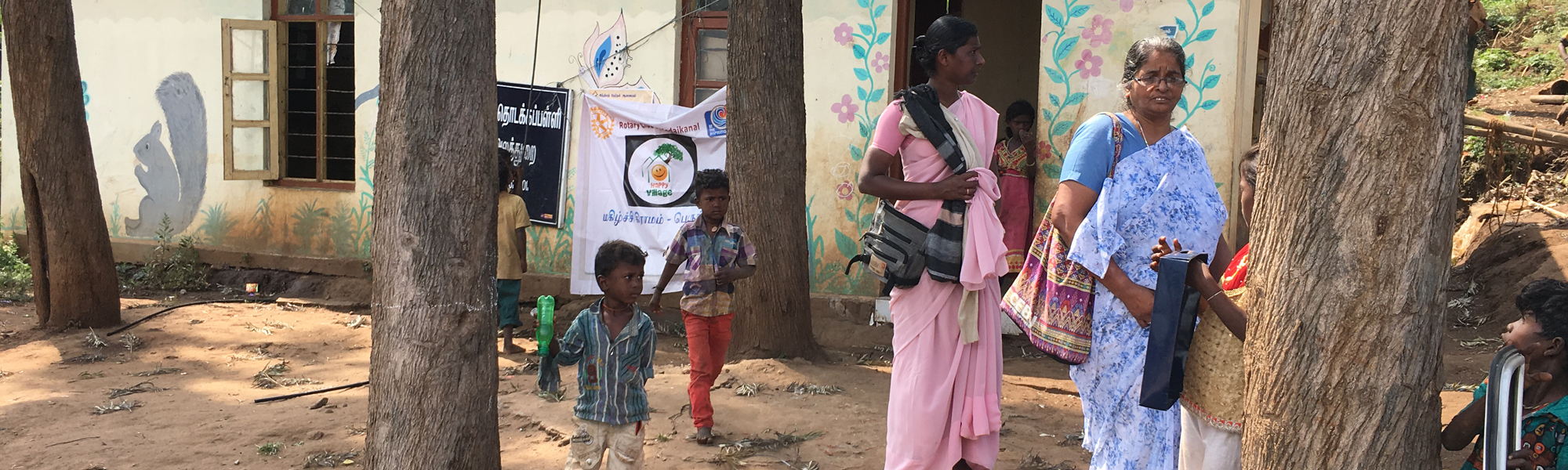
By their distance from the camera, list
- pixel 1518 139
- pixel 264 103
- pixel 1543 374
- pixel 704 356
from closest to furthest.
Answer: pixel 1543 374
pixel 704 356
pixel 1518 139
pixel 264 103

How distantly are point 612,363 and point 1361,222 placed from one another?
248 cm

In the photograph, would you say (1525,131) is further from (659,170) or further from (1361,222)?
(1361,222)

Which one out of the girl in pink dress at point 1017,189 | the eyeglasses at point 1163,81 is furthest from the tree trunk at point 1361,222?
the girl in pink dress at point 1017,189

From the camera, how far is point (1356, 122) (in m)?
1.86

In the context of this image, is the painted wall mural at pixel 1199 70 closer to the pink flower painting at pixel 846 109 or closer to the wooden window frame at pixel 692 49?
the pink flower painting at pixel 846 109

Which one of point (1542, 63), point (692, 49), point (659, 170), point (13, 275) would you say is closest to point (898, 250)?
point (659, 170)

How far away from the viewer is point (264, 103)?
9.86m

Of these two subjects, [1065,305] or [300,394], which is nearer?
[1065,305]

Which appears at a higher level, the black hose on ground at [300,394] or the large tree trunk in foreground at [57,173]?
the large tree trunk in foreground at [57,173]

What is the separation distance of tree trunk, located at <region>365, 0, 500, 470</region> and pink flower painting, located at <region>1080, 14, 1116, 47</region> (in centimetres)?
498

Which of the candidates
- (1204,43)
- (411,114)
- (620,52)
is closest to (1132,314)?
(411,114)

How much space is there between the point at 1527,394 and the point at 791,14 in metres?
4.11

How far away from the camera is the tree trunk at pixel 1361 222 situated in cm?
183

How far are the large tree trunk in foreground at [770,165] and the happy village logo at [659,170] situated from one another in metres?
2.14
